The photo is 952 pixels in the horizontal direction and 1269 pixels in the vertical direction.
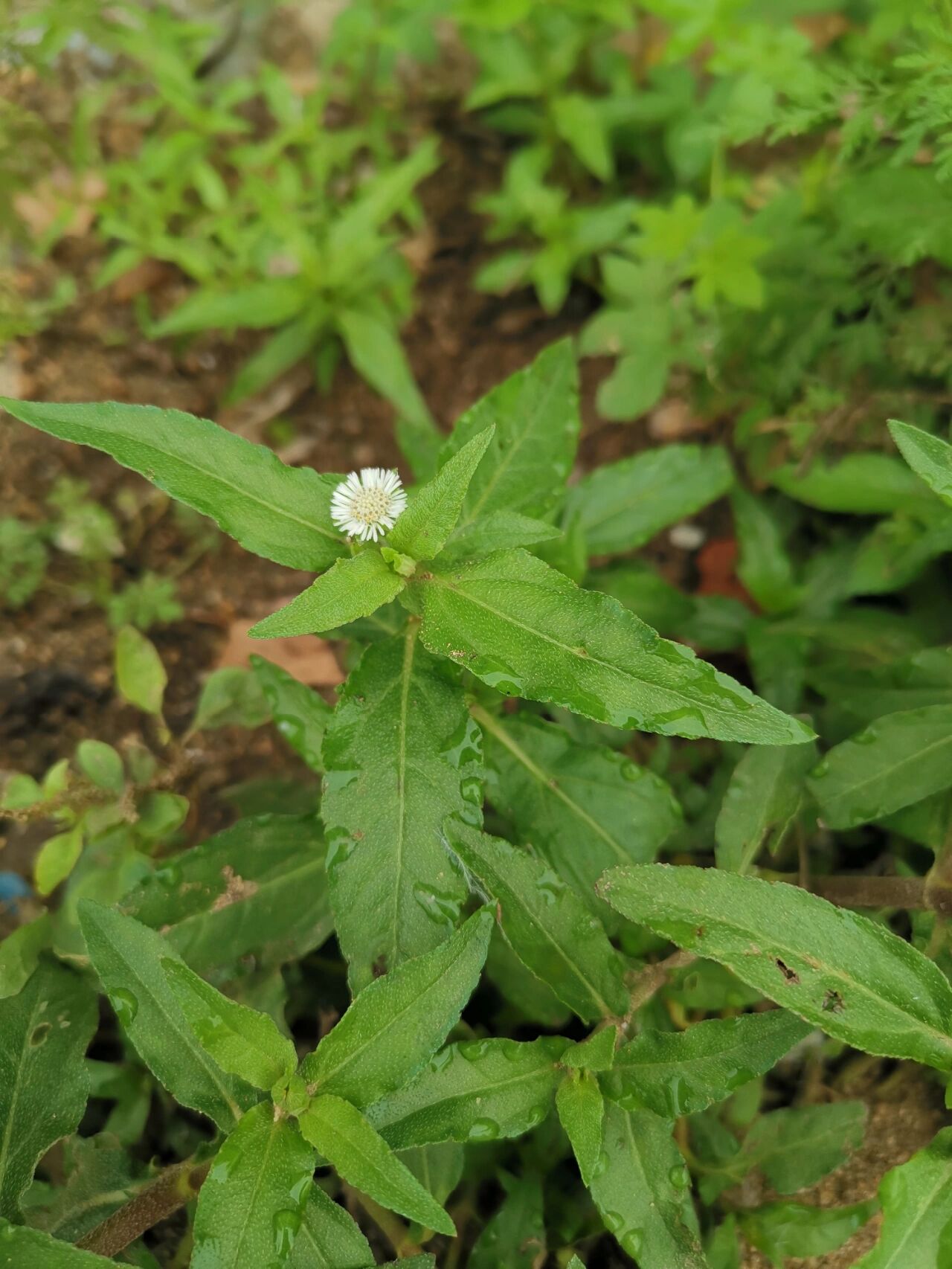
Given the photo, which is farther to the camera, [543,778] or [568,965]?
[543,778]

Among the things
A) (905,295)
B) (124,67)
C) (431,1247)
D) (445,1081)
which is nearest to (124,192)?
(124,67)

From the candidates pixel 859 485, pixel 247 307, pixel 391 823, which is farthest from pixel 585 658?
pixel 247 307

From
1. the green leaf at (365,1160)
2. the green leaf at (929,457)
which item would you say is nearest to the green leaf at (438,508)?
the green leaf at (929,457)

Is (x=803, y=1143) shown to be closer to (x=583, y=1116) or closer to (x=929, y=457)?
(x=583, y=1116)

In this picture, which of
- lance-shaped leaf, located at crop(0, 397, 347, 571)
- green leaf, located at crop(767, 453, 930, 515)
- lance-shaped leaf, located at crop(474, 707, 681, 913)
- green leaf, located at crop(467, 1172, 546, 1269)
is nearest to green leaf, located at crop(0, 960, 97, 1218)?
green leaf, located at crop(467, 1172, 546, 1269)

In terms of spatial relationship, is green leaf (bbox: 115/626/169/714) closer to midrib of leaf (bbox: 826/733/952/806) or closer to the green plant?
the green plant

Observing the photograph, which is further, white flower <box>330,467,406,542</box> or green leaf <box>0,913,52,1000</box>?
green leaf <box>0,913,52,1000</box>
